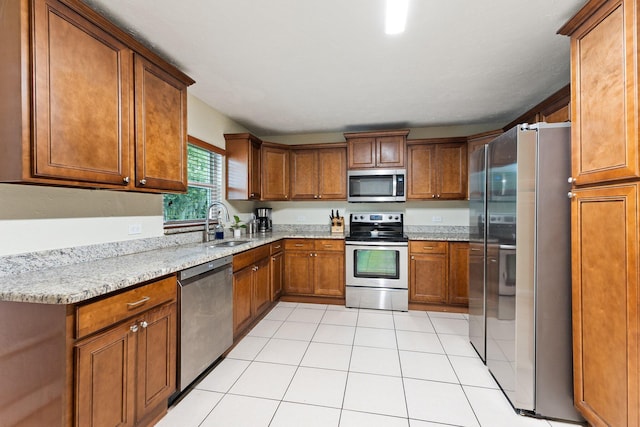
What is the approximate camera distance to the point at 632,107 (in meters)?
1.26

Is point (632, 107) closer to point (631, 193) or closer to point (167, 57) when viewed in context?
point (631, 193)

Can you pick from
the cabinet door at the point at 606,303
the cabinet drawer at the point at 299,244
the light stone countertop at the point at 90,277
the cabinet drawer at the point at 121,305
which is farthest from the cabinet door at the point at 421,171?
the cabinet drawer at the point at 121,305

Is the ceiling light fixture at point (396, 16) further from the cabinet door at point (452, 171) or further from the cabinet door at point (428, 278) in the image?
the cabinet door at point (428, 278)

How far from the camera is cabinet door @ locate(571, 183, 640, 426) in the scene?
4.18 ft

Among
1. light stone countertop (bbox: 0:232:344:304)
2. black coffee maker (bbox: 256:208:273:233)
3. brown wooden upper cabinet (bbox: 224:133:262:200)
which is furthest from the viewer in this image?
black coffee maker (bbox: 256:208:273:233)

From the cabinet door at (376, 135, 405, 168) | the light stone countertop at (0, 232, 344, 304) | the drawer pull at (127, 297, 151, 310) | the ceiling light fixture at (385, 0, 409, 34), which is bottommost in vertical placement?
the drawer pull at (127, 297, 151, 310)

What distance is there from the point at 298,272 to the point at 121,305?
2527 mm

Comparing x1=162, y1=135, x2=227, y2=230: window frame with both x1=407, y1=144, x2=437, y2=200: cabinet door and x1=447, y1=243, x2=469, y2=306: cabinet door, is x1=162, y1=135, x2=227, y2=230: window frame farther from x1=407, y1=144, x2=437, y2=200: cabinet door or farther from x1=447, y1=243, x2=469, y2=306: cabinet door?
x1=447, y1=243, x2=469, y2=306: cabinet door

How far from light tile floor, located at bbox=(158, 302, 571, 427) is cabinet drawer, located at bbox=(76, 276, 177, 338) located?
0.76 m

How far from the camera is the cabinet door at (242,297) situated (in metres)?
2.52

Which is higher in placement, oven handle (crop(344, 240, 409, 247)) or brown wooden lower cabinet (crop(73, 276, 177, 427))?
oven handle (crop(344, 240, 409, 247))

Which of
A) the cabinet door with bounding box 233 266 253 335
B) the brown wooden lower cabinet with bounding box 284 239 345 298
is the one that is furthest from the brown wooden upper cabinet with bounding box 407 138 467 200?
the cabinet door with bounding box 233 266 253 335

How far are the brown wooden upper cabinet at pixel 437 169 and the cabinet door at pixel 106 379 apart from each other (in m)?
3.46

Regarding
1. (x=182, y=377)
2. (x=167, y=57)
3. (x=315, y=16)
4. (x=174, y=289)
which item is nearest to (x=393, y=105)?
(x=315, y=16)
